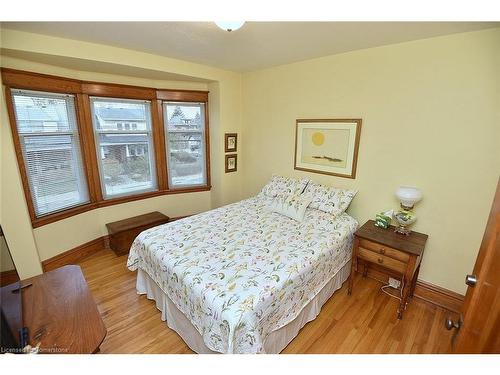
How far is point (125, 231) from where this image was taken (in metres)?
2.81

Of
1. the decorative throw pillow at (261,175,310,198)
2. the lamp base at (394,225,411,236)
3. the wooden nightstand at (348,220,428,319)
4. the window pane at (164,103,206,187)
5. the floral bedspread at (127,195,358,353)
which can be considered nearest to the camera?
the floral bedspread at (127,195,358,353)

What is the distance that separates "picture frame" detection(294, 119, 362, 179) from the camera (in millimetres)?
2441

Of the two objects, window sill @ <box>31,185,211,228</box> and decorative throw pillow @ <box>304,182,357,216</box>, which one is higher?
decorative throw pillow @ <box>304,182,357,216</box>

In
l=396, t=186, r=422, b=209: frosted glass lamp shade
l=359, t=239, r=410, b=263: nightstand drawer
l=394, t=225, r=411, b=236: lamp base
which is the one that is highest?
l=396, t=186, r=422, b=209: frosted glass lamp shade

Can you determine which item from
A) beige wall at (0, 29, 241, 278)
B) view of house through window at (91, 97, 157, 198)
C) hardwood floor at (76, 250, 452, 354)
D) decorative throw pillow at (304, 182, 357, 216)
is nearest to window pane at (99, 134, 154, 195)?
view of house through window at (91, 97, 157, 198)

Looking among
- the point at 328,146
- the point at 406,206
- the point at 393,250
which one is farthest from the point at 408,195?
the point at 328,146

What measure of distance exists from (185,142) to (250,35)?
1.93 metres

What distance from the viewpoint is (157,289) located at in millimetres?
1943

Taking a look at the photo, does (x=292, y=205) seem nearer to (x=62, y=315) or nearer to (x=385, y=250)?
(x=385, y=250)

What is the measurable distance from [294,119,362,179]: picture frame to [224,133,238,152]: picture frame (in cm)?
104

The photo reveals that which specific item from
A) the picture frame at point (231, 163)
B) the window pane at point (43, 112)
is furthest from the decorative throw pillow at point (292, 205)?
the window pane at point (43, 112)

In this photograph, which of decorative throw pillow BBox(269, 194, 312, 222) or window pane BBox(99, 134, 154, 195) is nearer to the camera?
decorative throw pillow BBox(269, 194, 312, 222)

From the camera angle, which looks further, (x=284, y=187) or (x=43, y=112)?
(x=284, y=187)

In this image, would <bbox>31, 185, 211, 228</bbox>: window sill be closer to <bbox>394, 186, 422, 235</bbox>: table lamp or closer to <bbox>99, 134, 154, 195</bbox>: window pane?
<bbox>99, 134, 154, 195</bbox>: window pane
